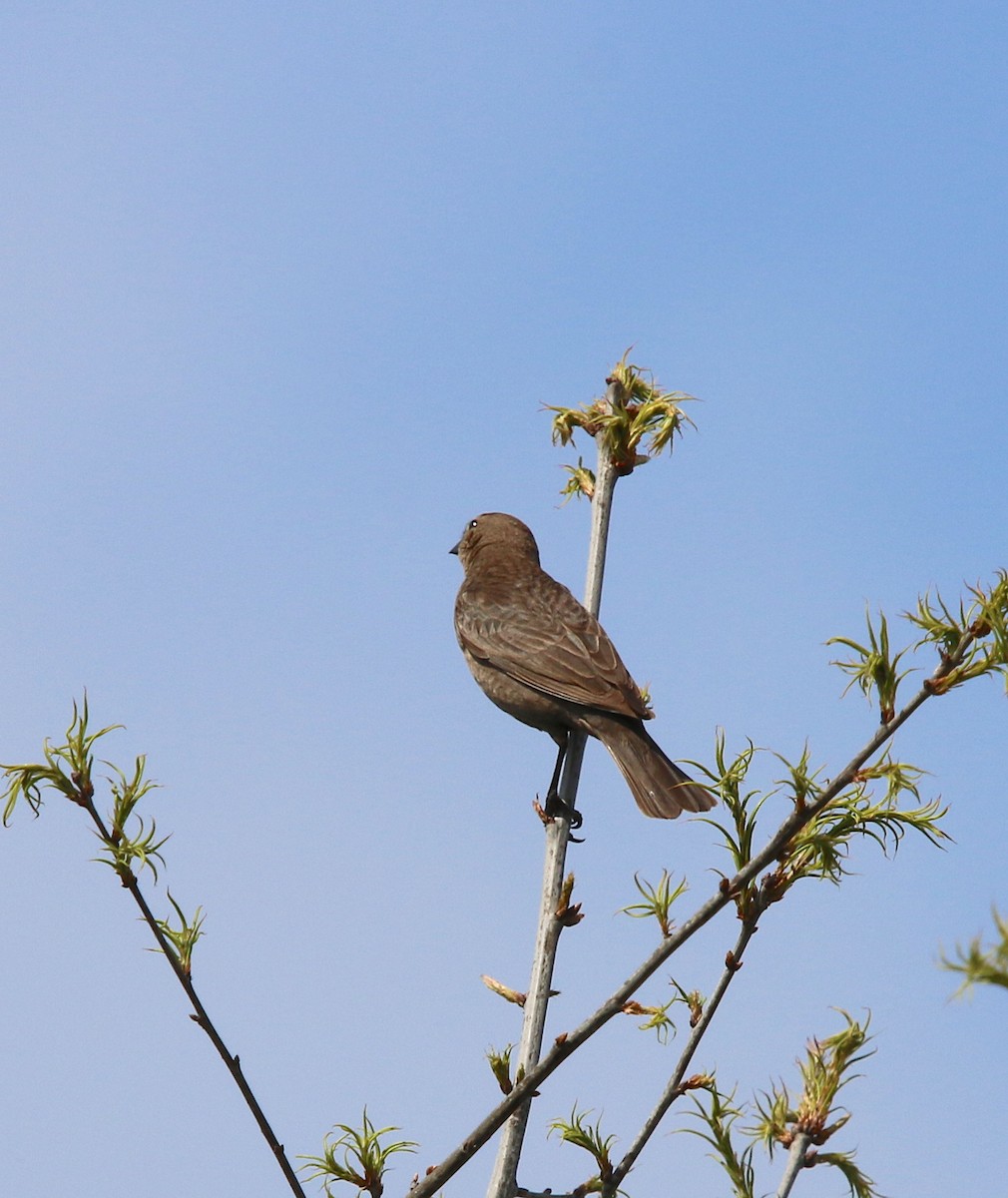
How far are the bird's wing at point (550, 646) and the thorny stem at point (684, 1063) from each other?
2.81 m

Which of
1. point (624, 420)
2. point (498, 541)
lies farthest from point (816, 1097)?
point (498, 541)

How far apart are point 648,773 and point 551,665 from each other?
3.52 feet

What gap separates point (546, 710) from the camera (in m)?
7.37

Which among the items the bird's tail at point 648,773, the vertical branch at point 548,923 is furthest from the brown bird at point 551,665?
the vertical branch at point 548,923

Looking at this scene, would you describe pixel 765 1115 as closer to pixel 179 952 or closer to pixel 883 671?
pixel 883 671

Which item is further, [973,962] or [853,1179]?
[853,1179]

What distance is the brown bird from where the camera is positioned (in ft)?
21.2

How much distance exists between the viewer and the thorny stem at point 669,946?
3.23 m

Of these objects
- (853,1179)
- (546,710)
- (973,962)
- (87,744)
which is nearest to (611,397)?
(546,710)

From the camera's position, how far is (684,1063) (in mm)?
3650

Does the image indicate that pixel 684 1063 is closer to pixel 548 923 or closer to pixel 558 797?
pixel 548 923

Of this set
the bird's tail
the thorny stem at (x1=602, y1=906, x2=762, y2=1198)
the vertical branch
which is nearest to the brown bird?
the bird's tail

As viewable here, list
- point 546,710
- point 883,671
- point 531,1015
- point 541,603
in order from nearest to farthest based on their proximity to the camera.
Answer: point 883,671, point 531,1015, point 546,710, point 541,603

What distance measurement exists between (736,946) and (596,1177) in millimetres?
988
